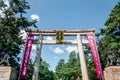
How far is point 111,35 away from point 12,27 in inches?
362

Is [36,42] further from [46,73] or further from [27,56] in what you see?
[46,73]

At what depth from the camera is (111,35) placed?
16.9 m

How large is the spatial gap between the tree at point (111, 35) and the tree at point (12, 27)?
728cm

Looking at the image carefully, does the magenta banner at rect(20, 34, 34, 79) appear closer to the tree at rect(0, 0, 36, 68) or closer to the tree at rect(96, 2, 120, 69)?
the tree at rect(0, 0, 36, 68)

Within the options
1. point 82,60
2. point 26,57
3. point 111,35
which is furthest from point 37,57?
point 111,35

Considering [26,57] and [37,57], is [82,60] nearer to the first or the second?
[37,57]

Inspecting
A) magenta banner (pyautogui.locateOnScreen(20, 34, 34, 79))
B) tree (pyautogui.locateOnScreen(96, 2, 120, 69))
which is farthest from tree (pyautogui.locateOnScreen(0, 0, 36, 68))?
tree (pyautogui.locateOnScreen(96, 2, 120, 69))

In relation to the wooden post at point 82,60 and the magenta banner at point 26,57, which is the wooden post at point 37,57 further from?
the wooden post at point 82,60

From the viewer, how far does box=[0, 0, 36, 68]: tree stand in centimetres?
1463

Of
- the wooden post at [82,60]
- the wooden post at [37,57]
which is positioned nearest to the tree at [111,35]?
the wooden post at [82,60]

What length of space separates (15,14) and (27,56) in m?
5.43

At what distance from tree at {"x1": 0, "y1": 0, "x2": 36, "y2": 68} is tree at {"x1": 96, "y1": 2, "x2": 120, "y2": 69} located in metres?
7.28

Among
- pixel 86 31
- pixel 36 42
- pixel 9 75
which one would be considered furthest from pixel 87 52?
pixel 9 75

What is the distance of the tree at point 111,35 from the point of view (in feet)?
51.6
